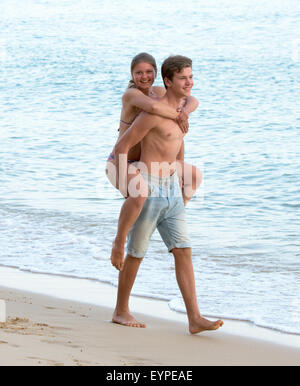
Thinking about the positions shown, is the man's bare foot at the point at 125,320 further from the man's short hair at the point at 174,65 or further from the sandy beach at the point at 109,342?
the man's short hair at the point at 174,65

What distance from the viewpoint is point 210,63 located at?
27.1m

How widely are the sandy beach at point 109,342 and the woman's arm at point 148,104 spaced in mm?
1265

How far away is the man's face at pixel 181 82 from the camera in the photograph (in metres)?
4.27

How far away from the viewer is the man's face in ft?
14.0

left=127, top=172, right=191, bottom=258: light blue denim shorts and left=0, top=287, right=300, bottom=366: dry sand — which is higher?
left=127, top=172, right=191, bottom=258: light blue denim shorts

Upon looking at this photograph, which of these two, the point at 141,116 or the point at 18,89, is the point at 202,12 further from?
the point at 141,116

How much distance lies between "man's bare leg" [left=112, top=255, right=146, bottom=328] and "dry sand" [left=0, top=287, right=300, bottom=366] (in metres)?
0.07

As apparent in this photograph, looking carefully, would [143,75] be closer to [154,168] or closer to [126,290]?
[154,168]

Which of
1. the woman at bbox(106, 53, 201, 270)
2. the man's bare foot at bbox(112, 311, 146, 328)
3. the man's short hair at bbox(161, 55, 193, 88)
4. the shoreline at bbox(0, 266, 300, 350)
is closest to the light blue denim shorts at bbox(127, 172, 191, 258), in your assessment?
the woman at bbox(106, 53, 201, 270)

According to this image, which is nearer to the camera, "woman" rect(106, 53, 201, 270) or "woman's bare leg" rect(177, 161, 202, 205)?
"woman" rect(106, 53, 201, 270)

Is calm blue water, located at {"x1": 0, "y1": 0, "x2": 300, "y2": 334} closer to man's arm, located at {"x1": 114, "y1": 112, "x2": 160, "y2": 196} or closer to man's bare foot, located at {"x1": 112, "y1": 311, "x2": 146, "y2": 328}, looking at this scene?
man's bare foot, located at {"x1": 112, "y1": 311, "x2": 146, "y2": 328}

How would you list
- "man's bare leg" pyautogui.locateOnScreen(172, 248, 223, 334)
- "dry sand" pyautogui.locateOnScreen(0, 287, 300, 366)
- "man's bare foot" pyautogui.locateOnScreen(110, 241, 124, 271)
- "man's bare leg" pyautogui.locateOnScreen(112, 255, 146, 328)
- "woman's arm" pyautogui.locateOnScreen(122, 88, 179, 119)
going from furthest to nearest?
"man's bare leg" pyautogui.locateOnScreen(112, 255, 146, 328) → "man's bare leg" pyautogui.locateOnScreen(172, 248, 223, 334) → "man's bare foot" pyautogui.locateOnScreen(110, 241, 124, 271) → "woman's arm" pyautogui.locateOnScreen(122, 88, 179, 119) → "dry sand" pyautogui.locateOnScreen(0, 287, 300, 366)

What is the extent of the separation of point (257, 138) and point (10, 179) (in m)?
5.91

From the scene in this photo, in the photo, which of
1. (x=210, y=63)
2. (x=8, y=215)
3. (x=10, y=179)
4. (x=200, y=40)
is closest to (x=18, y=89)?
(x=210, y=63)
